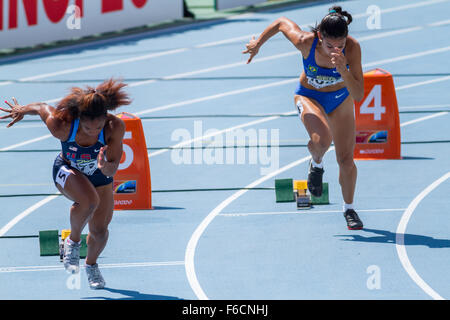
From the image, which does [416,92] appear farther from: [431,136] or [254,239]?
[254,239]

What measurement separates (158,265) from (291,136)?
5274 mm

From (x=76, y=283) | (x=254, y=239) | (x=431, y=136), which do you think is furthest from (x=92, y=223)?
(x=431, y=136)

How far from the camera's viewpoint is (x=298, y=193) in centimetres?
1020

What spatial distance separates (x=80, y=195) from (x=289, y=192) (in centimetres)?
348

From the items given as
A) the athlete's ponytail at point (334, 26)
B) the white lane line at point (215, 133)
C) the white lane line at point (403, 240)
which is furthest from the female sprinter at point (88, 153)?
the white lane line at point (215, 133)

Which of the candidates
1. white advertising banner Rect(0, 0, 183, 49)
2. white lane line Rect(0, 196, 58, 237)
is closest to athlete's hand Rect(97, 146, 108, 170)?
white lane line Rect(0, 196, 58, 237)

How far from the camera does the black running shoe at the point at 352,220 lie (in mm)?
9344

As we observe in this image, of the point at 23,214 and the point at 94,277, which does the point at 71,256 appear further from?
the point at 23,214

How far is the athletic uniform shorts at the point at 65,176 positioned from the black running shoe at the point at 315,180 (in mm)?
2523

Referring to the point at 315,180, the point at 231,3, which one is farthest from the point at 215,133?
the point at 231,3

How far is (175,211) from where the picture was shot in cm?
1033

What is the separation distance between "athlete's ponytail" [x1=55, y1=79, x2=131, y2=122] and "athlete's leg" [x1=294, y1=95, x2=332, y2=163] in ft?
7.39

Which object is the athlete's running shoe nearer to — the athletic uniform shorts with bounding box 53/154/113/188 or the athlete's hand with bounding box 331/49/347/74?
the athletic uniform shorts with bounding box 53/154/113/188

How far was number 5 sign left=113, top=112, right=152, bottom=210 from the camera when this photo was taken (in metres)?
10.4
